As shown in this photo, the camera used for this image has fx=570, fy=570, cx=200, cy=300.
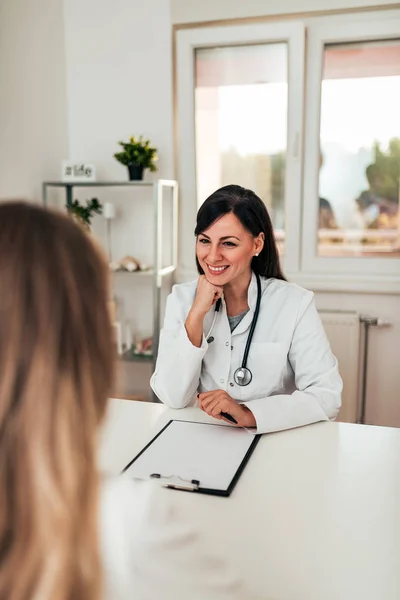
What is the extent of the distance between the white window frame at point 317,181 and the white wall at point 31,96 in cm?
123

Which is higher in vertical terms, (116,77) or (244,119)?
(116,77)

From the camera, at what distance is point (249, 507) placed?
1031 millimetres

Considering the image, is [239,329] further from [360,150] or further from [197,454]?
[360,150]

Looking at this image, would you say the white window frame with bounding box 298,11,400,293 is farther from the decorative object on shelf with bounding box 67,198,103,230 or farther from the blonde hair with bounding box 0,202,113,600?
the blonde hair with bounding box 0,202,113,600

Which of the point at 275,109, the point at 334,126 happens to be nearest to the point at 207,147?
the point at 275,109

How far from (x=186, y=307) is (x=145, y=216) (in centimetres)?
130

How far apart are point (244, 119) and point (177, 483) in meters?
2.12

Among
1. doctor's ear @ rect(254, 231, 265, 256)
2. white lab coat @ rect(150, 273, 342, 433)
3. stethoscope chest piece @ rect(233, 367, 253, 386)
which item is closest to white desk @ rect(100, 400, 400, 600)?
white lab coat @ rect(150, 273, 342, 433)

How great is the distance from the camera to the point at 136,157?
8.77ft

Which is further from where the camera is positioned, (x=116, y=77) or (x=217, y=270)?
(x=116, y=77)

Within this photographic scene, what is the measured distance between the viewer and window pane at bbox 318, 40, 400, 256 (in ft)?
8.63

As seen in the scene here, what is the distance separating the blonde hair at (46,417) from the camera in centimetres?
44

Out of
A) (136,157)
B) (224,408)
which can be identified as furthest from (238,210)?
(136,157)

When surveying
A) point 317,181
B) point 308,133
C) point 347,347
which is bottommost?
point 347,347
